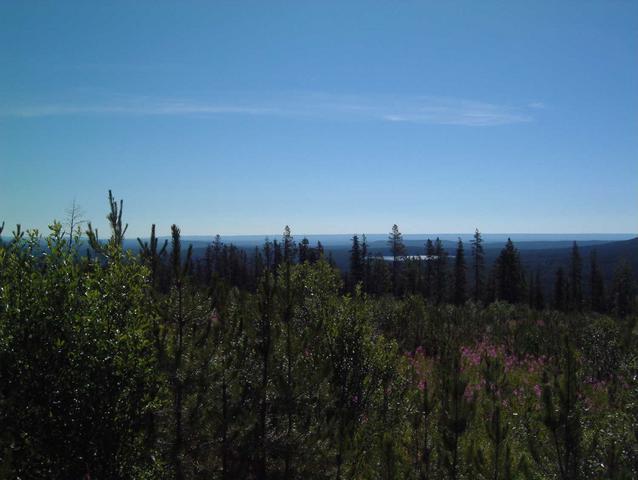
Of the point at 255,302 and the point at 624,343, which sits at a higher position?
the point at 255,302

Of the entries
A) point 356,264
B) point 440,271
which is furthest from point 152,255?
point 440,271

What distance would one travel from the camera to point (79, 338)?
20.9 feet

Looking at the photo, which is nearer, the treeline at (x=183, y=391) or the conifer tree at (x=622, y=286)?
the treeline at (x=183, y=391)

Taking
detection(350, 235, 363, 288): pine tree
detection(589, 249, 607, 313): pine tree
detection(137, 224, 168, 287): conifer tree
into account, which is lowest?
detection(589, 249, 607, 313): pine tree

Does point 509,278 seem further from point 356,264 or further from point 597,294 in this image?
point 356,264

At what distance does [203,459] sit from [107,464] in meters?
1.41

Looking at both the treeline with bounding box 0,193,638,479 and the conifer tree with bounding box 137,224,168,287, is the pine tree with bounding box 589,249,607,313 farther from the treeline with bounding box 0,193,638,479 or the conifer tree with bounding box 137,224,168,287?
the conifer tree with bounding box 137,224,168,287

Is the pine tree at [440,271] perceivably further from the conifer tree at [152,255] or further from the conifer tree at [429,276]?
the conifer tree at [152,255]

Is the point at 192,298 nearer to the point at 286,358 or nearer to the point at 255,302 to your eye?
the point at 255,302

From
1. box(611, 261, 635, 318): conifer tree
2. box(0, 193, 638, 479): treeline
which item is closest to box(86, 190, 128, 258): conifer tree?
box(0, 193, 638, 479): treeline

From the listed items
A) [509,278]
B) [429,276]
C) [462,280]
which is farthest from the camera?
[429,276]

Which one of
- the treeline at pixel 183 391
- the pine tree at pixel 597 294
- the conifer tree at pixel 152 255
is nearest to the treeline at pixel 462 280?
the pine tree at pixel 597 294

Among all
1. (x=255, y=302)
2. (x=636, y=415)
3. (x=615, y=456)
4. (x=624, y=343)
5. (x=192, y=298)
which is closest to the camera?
(x=615, y=456)

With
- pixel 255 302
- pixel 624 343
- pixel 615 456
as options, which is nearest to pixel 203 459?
pixel 255 302
